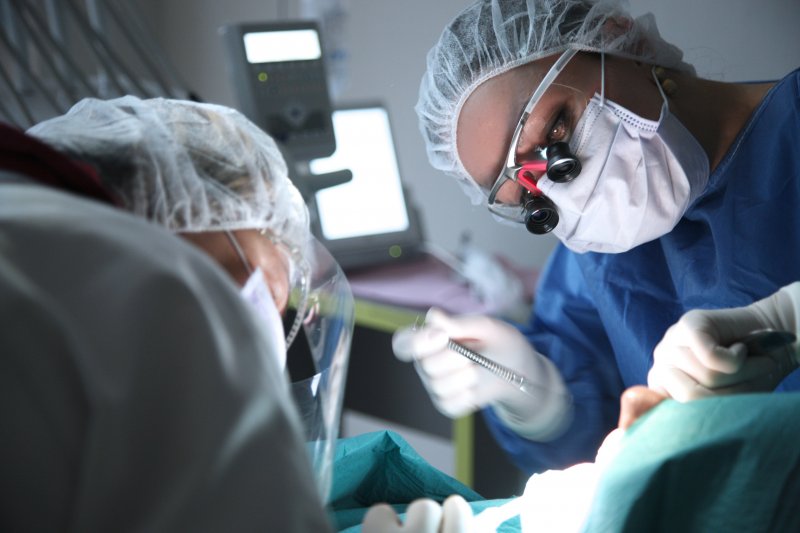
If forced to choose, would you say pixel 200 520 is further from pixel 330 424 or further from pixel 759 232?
pixel 759 232

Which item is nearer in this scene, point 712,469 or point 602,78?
point 712,469

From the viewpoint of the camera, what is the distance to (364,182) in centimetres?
279

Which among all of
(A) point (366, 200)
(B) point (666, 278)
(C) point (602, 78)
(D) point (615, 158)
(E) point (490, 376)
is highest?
(C) point (602, 78)

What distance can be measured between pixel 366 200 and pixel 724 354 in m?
2.04

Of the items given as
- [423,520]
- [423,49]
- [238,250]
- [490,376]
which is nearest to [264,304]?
[238,250]

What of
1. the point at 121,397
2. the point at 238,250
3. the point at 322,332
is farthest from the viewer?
the point at 322,332

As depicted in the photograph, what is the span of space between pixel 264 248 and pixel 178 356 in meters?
0.36

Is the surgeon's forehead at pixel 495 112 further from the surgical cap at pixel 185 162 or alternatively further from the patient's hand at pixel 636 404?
the patient's hand at pixel 636 404

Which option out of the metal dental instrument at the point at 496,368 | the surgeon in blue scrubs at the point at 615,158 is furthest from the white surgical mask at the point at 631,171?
the metal dental instrument at the point at 496,368

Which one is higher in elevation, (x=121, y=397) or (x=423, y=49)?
(x=121, y=397)

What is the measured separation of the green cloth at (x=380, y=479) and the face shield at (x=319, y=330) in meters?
0.07

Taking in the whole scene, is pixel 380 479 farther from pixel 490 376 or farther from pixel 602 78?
pixel 602 78

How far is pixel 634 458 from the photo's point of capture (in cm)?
75

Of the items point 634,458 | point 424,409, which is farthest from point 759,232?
point 424,409
